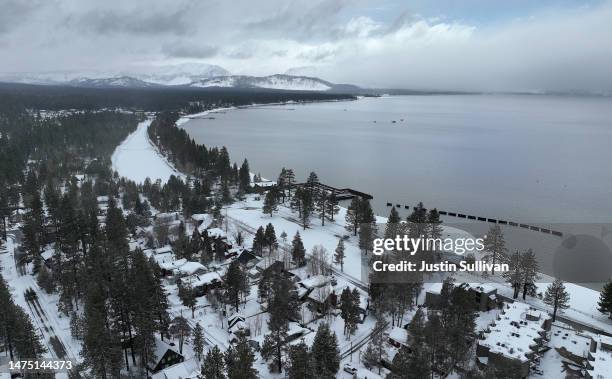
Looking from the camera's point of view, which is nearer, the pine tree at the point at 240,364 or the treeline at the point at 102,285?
the pine tree at the point at 240,364

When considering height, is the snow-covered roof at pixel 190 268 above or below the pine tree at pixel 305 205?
below

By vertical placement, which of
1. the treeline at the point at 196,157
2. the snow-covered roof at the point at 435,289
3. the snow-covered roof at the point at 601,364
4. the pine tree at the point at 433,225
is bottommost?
the snow-covered roof at the point at 601,364

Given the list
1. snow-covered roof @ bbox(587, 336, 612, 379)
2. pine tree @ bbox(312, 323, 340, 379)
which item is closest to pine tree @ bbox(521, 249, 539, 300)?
snow-covered roof @ bbox(587, 336, 612, 379)

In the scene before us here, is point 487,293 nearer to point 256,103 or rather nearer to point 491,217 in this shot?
point 491,217

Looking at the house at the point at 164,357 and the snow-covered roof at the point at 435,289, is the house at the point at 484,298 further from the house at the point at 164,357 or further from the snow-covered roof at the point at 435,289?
the house at the point at 164,357

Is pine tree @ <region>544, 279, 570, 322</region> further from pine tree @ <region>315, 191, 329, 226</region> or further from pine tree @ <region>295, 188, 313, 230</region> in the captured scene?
pine tree @ <region>295, 188, 313, 230</region>

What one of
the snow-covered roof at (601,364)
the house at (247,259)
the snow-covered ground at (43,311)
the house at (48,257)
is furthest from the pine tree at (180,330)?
the snow-covered roof at (601,364)

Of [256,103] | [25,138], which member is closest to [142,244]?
[25,138]
